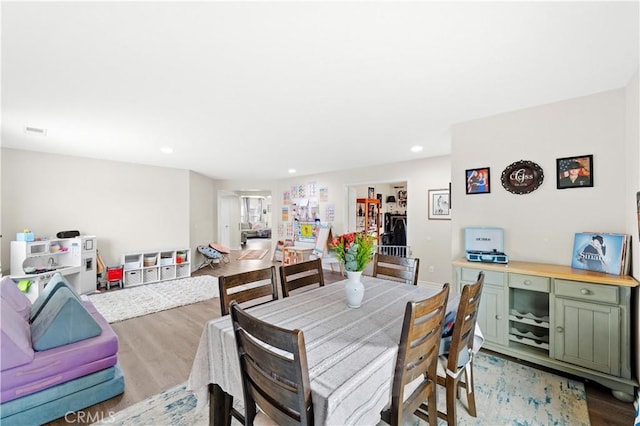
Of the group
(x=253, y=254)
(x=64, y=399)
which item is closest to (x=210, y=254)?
(x=253, y=254)

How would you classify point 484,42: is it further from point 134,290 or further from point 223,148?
point 134,290

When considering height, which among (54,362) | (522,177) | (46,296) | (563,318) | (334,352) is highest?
(522,177)

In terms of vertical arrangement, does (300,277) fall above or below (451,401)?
above

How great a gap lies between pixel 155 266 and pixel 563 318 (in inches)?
247

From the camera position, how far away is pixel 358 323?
1.55 metres

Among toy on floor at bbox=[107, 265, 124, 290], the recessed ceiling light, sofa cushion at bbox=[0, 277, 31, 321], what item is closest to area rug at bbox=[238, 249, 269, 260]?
toy on floor at bbox=[107, 265, 124, 290]

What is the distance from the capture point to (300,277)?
2332mm

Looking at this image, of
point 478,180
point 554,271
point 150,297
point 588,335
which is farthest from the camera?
point 150,297

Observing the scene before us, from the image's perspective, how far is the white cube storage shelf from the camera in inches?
Result: 207

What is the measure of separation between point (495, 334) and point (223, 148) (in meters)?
4.20

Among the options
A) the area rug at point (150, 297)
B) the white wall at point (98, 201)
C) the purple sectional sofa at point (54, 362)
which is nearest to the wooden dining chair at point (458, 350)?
the purple sectional sofa at point (54, 362)

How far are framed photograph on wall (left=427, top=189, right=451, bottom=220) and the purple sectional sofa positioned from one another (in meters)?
4.78

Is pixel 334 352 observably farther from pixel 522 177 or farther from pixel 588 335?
pixel 522 177

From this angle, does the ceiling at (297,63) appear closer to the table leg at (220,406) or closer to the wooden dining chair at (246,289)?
the wooden dining chair at (246,289)
